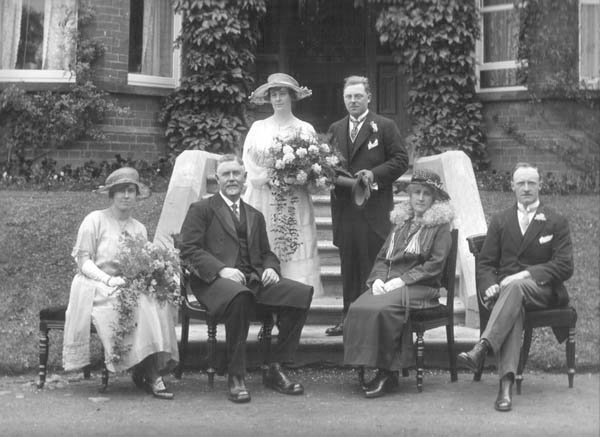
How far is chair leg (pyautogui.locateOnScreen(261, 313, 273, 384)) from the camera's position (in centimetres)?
654

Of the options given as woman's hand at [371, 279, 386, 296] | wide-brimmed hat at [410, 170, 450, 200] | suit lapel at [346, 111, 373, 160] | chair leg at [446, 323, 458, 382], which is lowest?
chair leg at [446, 323, 458, 382]

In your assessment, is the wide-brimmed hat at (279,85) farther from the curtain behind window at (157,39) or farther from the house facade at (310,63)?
the curtain behind window at (157,39)

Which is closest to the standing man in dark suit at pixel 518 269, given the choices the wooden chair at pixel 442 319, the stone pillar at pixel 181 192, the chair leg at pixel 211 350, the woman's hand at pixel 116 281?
the wooden chair at pixel 442 319

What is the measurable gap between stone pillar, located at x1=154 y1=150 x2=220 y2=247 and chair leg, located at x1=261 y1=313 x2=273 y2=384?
4.36 feet

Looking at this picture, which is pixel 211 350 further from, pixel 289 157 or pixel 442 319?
pixel 442 319

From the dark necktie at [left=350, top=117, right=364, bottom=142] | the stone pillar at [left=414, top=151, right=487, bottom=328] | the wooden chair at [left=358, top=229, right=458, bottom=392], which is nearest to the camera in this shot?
the wooden chair at [left=358, top=229, right=458, bottom=392]

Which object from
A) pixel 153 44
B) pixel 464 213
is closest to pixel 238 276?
pixel 464 213

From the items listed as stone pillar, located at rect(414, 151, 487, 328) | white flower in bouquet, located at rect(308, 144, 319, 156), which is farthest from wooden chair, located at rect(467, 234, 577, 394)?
white flower in bouquet, located at rect(308, 144, 319, 156)

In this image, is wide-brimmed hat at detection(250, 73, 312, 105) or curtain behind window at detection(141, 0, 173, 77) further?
curtain behind window at detection(141, 0, 173, 77)

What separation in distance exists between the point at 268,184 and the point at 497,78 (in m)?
7.68

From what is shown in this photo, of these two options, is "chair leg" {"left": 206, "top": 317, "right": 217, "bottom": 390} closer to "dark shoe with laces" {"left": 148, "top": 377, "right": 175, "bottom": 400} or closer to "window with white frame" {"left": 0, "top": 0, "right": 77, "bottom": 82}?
"dark shoe with laces" {"left": 148, "top": 377, "right": 175, "bottom": 400}

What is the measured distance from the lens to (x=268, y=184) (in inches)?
285

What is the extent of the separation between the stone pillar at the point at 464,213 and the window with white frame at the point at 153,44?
5.30 m

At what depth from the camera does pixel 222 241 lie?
6.65m
